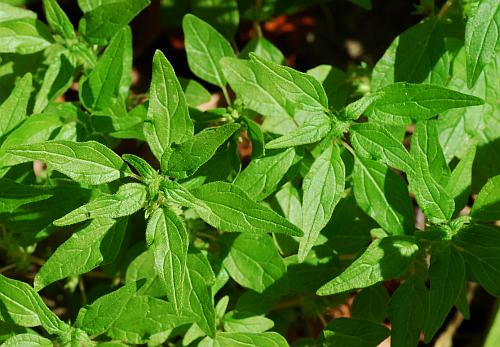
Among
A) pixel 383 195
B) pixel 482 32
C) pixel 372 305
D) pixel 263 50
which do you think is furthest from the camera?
pixel 263 50

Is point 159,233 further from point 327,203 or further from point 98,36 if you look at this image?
point 98,36

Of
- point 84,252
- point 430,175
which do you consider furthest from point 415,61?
point 84,252

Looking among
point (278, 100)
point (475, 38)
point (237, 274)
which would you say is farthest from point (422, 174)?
point (237, 274)

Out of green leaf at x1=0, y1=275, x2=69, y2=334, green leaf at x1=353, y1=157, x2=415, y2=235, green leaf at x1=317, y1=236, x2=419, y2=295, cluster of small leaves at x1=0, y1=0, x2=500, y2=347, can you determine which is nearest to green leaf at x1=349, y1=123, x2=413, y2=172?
cluster of small leaves at x1=0, y1=0, x2=500, y2=347

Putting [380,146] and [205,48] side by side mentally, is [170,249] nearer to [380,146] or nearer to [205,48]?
[380,146]

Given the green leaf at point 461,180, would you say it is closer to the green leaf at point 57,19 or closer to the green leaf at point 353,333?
the green leaf at point 353,333

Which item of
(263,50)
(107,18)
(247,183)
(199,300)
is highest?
(107,18)

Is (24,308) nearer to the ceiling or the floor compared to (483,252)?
nearer to the floor
